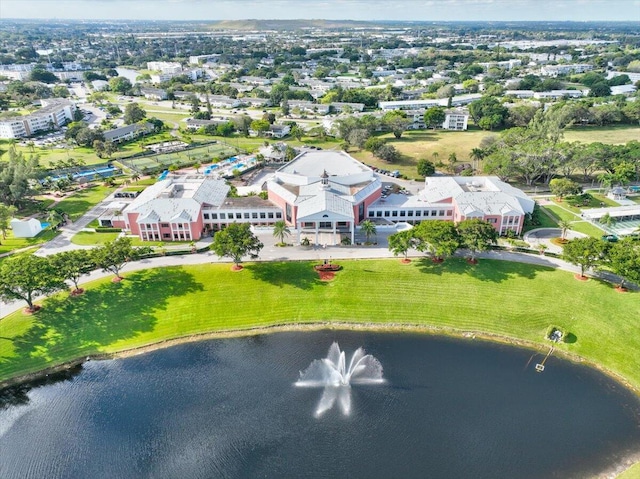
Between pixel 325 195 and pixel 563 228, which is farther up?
pixel 325 195

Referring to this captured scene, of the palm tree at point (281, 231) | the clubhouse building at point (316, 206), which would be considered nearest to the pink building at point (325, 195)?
the clubhouse building at point (316, 206)

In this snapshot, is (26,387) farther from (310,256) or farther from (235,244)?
(310,256)

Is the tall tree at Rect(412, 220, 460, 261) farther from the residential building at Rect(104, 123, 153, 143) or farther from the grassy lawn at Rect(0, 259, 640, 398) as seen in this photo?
the residential building at Rect(104, 123, 153, 143)

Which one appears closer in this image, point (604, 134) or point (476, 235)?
point (476, 235)

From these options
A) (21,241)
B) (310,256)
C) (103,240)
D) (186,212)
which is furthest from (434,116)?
(21,241)

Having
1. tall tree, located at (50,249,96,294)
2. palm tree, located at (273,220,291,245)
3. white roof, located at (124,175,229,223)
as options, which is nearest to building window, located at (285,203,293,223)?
palm tree, located at (273,220,291,245)

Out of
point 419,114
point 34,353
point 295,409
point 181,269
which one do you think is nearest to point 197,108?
point 419,114

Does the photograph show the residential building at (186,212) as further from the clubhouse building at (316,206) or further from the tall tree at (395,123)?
the tall tree at (395,123)
